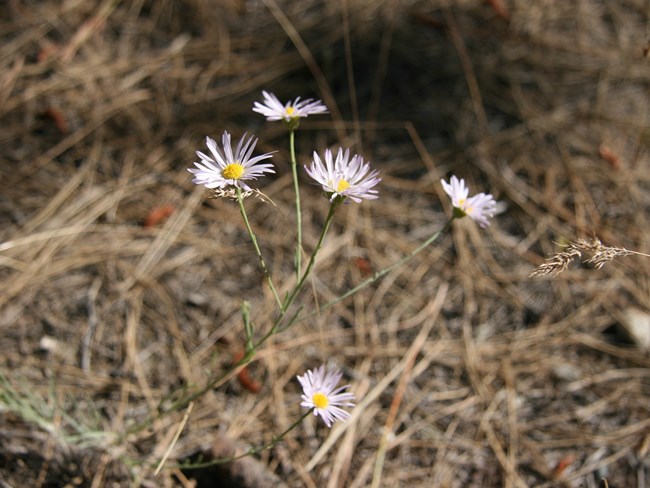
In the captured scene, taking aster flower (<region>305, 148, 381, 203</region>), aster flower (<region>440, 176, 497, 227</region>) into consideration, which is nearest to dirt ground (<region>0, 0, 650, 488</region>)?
aster flower (<region>440, 176, 497, 227</region>)

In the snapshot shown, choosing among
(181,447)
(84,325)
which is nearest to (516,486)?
(181,447)

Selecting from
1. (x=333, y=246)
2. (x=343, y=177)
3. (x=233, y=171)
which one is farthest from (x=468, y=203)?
(x=333, y=246)

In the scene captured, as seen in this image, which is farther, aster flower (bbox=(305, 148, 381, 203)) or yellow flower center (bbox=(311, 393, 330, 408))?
yellow flower center (bbox=(311, 393, 330, 408))

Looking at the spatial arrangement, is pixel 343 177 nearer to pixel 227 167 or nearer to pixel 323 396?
pixel 227 167

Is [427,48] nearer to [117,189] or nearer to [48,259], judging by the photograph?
[117,189]

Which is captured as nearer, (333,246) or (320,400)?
(320,400)

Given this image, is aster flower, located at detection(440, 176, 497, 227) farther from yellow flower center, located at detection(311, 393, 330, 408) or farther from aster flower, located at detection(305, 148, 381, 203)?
yellow flower center, located at detection(311, 393, 330, 408)
